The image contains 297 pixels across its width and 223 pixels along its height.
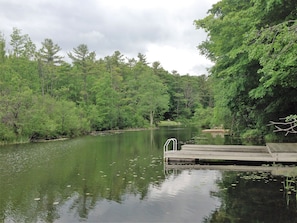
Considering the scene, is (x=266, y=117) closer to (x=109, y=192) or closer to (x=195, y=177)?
(x=195, y=177)

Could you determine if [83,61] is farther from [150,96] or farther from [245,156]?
[245,156]

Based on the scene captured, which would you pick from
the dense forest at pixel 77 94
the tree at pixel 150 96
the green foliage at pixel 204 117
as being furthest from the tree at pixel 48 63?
the green foliage at pixel 204 117

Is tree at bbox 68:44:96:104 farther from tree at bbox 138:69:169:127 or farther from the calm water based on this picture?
the calm water

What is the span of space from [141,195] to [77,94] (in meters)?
38.0

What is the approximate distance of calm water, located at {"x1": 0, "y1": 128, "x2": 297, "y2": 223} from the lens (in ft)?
→ 22.1

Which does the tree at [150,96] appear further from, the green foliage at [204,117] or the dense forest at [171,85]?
the green foliage at [204,117]

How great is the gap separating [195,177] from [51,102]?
2296 centimetres

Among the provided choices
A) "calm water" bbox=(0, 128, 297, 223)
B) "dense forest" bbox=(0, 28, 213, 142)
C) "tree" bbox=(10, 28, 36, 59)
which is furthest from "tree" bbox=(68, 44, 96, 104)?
"calm water" bbox=(0, 128, 297, 223)

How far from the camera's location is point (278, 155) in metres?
11.7

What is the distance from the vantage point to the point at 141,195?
8508 mm

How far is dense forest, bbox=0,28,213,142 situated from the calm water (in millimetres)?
13649

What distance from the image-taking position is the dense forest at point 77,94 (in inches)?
1011

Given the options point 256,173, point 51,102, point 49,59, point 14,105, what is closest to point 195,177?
point 256,173

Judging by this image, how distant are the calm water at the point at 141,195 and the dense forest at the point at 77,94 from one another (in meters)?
13.6
